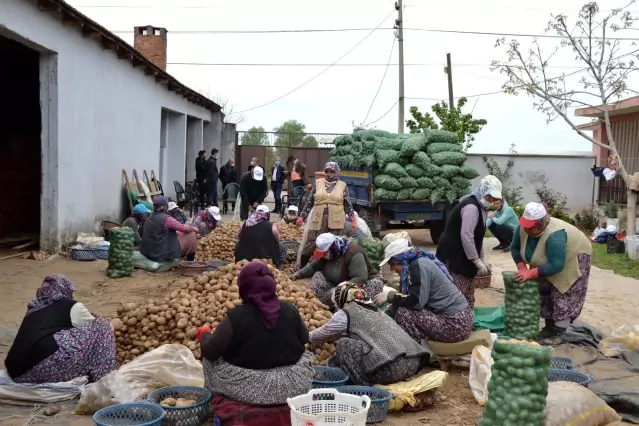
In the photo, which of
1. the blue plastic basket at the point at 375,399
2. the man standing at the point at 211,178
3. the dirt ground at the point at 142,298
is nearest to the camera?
the blue plastic basket at the point at 375,399

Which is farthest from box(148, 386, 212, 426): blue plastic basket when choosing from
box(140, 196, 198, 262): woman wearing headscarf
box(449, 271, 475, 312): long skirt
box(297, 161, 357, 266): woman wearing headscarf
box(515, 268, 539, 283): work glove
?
box(140, 196, 198, 262): woman wearing headscarf

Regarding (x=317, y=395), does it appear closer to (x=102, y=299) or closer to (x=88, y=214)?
(x=102, y=299)

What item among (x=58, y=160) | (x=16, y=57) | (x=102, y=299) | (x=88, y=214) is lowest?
(x=102, y=299)

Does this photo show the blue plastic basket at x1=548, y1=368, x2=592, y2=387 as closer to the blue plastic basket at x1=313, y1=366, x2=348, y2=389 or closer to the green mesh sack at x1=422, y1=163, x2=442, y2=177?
the blue plastic basket at x1=313, y1=366, x2=348, y2=389

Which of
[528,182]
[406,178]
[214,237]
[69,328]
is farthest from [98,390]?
[528,182]

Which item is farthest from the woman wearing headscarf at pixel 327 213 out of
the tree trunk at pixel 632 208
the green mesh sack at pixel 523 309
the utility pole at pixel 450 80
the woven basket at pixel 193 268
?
the utility pole at pixel 450 80

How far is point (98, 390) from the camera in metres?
4.98

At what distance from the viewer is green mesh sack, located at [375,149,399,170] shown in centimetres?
1392

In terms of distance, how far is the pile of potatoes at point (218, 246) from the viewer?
11.6 meters

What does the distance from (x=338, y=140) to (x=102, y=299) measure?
28.6ft

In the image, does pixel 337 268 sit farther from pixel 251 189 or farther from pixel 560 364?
pixel 251 189

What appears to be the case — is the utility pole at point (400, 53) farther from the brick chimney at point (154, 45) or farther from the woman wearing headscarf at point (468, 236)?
the woman wearing headscarf at point (468, 236)

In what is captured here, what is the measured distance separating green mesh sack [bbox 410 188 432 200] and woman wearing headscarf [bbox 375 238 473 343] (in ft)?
25.7

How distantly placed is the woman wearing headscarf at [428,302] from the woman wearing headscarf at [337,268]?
76 cm
